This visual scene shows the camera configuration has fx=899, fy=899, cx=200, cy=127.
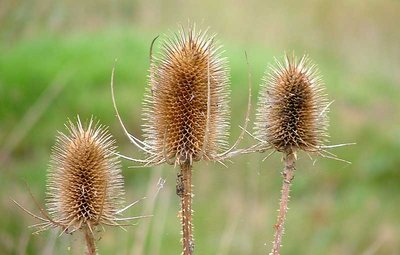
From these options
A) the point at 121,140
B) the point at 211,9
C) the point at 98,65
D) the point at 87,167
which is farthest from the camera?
the point at 211,9

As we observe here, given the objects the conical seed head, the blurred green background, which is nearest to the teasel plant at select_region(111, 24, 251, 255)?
the conical seed head

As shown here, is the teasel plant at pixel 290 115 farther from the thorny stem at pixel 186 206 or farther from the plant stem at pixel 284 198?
the thorny stem at pixel 186 206

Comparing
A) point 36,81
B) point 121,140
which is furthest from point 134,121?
point 36,81

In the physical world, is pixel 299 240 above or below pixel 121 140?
below

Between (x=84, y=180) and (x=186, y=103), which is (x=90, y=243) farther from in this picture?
(x=186, y=103)

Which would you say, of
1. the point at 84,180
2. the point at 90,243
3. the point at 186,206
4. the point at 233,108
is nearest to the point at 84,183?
the point at 84,180

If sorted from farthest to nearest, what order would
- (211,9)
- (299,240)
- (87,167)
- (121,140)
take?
(211,9)
(121,140)
(299,240)
(87,167)

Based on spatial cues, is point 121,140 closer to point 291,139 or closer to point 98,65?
point 98,65
